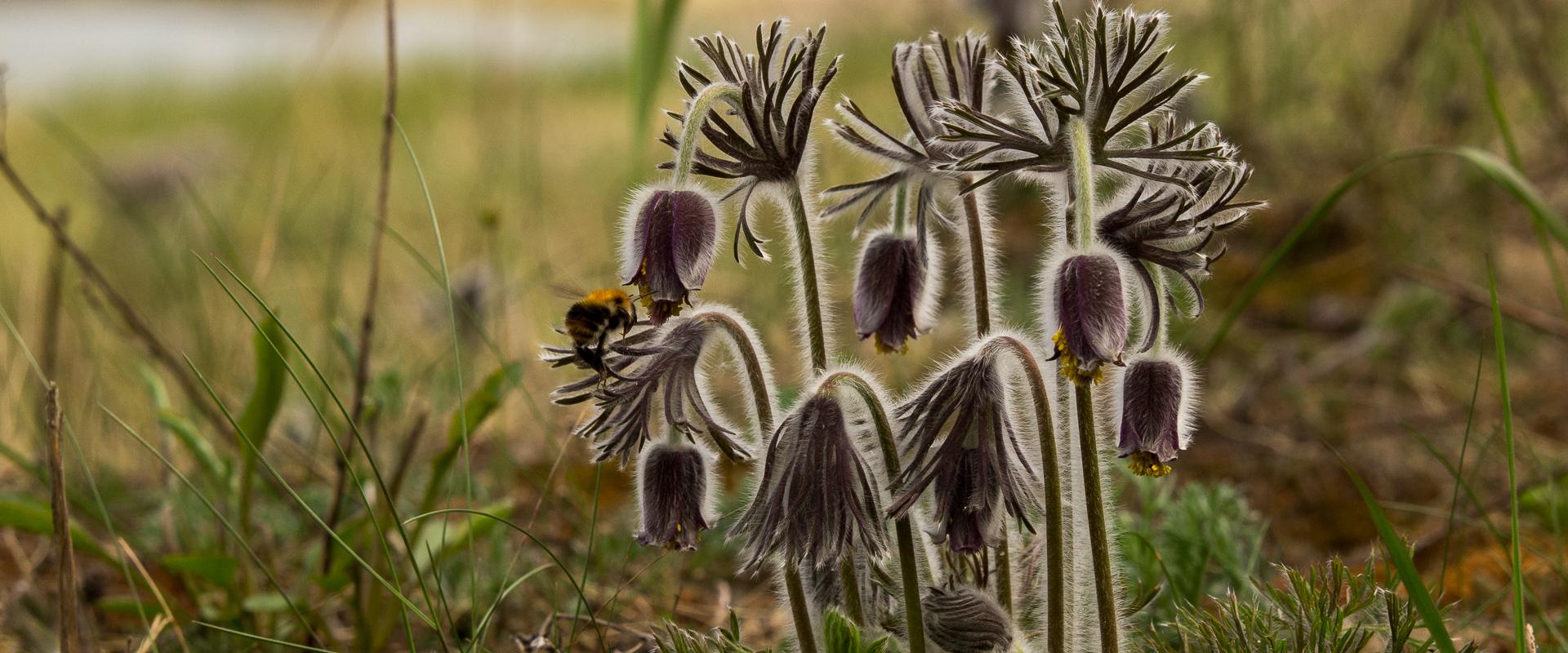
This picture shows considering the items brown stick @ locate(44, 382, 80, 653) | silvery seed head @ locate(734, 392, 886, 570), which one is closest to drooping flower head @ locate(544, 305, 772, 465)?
silvery seed head @ locate(734, 392, 886, 570)

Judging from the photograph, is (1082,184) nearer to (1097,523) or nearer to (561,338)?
(1097,523)

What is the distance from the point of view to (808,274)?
2.02 metres

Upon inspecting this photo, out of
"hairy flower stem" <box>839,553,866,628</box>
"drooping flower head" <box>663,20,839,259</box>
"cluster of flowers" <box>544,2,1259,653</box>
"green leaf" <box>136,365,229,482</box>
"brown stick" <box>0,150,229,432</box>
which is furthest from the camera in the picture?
"brown stick" <box>0,150,229,432</box>

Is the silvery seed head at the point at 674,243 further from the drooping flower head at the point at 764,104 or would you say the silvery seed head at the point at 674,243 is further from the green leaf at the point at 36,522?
the green leaf at the point at 36,522

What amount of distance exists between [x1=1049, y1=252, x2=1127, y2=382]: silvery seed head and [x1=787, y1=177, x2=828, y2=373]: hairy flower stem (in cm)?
44

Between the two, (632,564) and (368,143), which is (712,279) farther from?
(368,143)

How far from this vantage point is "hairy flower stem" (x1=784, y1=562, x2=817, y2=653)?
200cm

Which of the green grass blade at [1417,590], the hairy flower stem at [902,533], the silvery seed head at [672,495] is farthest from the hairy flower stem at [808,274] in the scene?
the green grass blade at [1417,590]

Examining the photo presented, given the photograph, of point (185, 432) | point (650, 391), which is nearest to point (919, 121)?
point (650, 391)

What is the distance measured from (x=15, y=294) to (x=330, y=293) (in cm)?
247

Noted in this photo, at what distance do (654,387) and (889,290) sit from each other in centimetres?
40

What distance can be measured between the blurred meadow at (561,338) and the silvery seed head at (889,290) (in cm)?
27

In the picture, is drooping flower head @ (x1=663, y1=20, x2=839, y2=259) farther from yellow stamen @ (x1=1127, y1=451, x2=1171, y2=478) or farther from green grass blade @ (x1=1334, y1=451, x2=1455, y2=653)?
green grass blade @ (x1=1334, y1=451, x2=1455, y2=653)

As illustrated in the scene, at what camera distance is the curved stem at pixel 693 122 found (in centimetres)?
182
